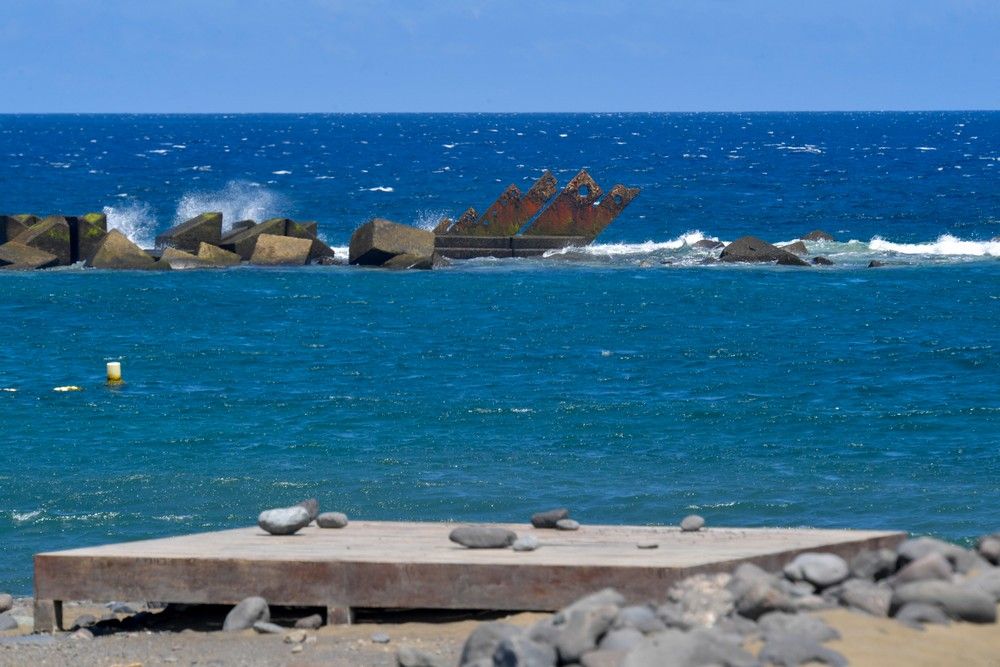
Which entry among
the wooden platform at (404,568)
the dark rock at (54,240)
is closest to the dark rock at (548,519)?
the wooden platform at (404,568)

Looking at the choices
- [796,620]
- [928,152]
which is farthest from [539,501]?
[928,152]

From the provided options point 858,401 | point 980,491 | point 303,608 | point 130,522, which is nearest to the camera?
point 303,608

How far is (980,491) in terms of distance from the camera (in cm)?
1744

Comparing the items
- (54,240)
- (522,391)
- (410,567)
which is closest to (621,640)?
(410,567)

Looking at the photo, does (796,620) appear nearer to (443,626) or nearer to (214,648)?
(443,626)

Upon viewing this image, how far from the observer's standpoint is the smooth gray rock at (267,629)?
1021 centimetres

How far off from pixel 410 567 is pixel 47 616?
2.49 metres

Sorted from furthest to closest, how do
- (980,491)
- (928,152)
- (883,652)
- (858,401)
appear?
(928,152), (858,401), (980,491), (883,652)

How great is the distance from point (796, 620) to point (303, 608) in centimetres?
400

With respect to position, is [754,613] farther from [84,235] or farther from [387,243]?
[84,235]

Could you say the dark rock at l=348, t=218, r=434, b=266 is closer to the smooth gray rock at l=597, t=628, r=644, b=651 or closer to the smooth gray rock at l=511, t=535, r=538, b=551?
the smooth gray rock at l=511, t=535, r=538, b=551

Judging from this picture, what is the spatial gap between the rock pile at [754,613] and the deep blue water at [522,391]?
703 centimetres

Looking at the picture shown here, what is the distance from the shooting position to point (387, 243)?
39750mm

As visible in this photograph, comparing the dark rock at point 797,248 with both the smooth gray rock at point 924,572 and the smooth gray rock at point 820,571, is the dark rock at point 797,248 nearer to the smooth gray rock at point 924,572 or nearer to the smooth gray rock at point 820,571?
the smooth gray rock at point 820,571
